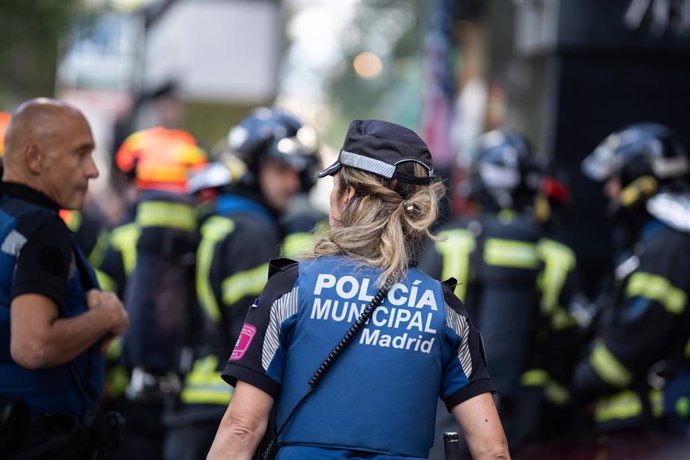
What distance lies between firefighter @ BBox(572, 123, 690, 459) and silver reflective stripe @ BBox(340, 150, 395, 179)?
2785mm

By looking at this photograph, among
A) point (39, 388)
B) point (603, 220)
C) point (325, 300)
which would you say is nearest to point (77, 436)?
point (39, 388)

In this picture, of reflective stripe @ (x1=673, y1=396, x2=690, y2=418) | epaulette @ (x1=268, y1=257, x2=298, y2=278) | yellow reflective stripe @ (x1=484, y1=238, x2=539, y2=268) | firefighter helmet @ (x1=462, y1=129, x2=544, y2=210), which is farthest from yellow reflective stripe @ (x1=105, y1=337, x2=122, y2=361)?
epaulette @ (x1=268, y1=257, x2=298, y2=278)

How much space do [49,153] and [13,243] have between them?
1.39 ft

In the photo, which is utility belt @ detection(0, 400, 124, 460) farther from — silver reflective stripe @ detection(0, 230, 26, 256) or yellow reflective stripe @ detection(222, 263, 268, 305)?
yellow reflective stripe @ detection(222, 263, 268, 305)

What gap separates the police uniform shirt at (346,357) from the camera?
11.7 ft

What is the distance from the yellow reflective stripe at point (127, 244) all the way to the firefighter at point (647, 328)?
2525 millimetres

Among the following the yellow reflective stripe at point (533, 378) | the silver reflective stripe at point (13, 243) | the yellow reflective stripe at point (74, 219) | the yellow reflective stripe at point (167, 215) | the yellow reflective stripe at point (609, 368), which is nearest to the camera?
the silver reflective stripe at point (13, 243)


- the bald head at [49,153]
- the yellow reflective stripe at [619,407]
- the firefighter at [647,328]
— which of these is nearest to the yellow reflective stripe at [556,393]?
the firefighter at [647,328]

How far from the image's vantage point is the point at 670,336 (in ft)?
20.4

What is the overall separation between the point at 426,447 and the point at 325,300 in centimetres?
53

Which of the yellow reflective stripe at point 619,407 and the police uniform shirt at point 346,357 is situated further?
the yellow reflective stripe at point 619,407

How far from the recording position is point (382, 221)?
372 cm

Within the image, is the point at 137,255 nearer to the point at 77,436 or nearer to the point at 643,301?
the point at 77,436

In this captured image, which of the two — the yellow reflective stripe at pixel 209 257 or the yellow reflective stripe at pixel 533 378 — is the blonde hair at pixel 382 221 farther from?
the yellow reflective stripe at pixel 533 378
